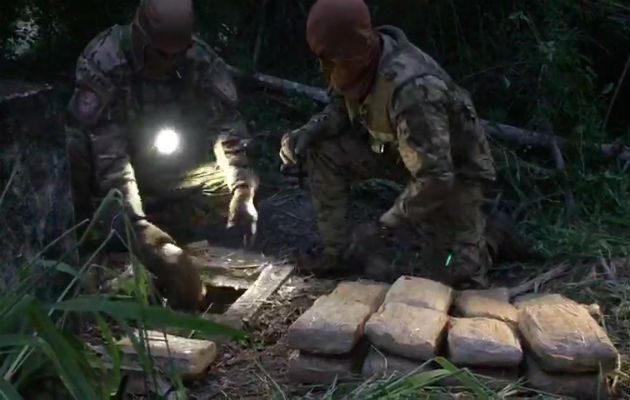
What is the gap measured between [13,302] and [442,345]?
150 centimetres

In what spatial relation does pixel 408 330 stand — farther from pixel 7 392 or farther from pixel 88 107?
pixel 88 107

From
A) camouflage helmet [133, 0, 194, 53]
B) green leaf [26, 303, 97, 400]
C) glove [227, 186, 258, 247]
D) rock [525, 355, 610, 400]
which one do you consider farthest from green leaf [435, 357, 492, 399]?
camouflage helmet [133, 0, 194, 53]

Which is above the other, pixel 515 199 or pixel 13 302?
pixel 13 302

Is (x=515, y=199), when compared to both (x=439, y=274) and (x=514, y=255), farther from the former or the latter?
(x=439, y=274)

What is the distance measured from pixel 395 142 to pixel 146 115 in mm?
1284

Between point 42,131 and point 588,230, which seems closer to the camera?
point 42,131

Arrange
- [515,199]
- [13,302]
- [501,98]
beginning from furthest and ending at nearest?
[501,98] < [515,199] < [13,302]

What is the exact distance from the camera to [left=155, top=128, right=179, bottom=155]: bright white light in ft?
16.3

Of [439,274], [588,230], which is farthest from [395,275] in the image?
[588,230]

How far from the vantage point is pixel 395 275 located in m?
4.65

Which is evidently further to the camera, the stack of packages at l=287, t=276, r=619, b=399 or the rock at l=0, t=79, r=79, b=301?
the stack of packages at l=287, t=276, r=619, b=399

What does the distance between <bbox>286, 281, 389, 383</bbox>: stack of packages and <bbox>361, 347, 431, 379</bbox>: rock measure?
6cm

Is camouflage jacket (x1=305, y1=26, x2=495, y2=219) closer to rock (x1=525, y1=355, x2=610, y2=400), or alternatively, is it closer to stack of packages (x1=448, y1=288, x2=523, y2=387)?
stack of packages (x1=448, y1=288, x2=523, y2=387)

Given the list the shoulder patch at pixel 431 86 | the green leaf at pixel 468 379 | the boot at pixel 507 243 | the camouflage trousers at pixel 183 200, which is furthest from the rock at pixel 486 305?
the camouflage trousers at pixel 183 200
